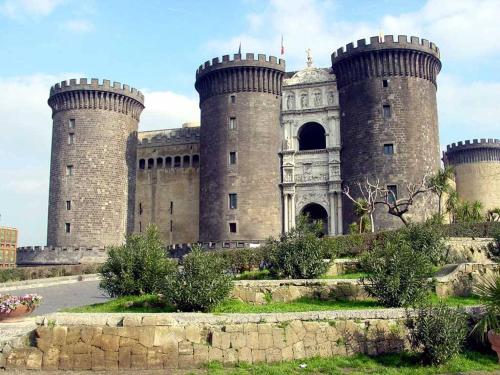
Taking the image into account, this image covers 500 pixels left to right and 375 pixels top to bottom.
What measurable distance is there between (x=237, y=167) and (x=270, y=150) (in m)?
2.85

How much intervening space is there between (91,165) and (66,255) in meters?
7.29

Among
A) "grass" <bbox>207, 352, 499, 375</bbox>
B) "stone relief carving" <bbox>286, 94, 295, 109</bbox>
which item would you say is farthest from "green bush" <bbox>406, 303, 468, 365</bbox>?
"stone relief carving" <bbox>286, 94, 295, 109</bbox>

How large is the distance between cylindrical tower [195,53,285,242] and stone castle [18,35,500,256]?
0.08 meters

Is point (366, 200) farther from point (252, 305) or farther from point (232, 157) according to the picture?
point (252, 305)

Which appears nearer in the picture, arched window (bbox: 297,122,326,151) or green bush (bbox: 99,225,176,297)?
green bush (bbox: 99,225,176,297)

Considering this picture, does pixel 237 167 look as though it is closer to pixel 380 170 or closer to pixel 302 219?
pixel 380 170

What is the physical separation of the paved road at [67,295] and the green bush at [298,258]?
655 cm

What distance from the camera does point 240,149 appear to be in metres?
43.2

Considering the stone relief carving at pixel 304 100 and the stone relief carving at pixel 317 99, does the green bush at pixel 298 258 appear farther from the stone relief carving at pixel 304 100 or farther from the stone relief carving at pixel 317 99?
the stone relief carving at pixel 304 100

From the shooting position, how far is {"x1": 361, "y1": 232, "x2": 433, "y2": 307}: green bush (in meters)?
15.7

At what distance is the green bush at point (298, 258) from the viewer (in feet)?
67.3

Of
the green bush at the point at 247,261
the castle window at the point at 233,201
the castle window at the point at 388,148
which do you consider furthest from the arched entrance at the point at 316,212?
the green bush at the point at 247,261

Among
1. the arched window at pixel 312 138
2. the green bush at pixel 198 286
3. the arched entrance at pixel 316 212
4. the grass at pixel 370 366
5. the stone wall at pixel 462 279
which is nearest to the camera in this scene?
the grass at pixel 370 366

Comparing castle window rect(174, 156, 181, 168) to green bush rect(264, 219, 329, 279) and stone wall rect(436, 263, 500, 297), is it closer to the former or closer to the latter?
green bush rect(264, 219, 329, 279)
